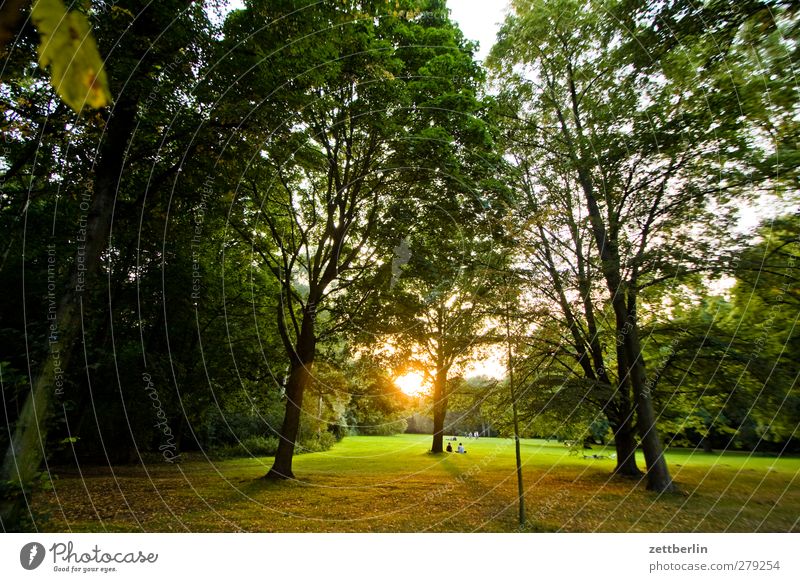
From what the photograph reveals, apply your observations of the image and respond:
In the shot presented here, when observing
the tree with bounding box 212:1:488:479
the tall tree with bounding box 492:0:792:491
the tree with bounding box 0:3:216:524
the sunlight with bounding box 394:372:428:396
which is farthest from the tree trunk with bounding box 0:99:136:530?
the sunlight with bounding box 394:372:428:396

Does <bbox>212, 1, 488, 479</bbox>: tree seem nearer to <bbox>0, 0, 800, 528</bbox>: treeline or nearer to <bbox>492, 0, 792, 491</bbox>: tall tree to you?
<bbox>0, 0, 800, 528</bbox>: treeline

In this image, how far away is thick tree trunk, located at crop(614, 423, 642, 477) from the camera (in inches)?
601

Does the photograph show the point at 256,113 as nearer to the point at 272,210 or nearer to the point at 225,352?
the point at 272,210

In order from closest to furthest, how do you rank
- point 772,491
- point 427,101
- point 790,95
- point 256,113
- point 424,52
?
point 790,95 → point 256,113 → point 772,491 → point 427,101 → point 424,52

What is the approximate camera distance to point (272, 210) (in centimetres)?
1581

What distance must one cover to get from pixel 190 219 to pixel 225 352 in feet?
30.5

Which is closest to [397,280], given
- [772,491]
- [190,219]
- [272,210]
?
[272,210]

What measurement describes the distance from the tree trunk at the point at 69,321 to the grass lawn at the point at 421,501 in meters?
0.81

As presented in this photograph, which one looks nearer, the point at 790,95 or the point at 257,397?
the point at 790,95

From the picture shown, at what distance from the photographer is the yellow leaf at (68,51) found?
1.11 meters

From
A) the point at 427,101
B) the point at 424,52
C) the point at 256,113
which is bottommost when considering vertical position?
the point at 256,113

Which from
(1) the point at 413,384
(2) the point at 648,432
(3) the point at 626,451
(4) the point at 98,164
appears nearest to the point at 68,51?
(4) the point at 98,164

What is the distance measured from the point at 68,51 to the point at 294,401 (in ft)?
47.3

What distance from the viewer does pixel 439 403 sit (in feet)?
57.2
